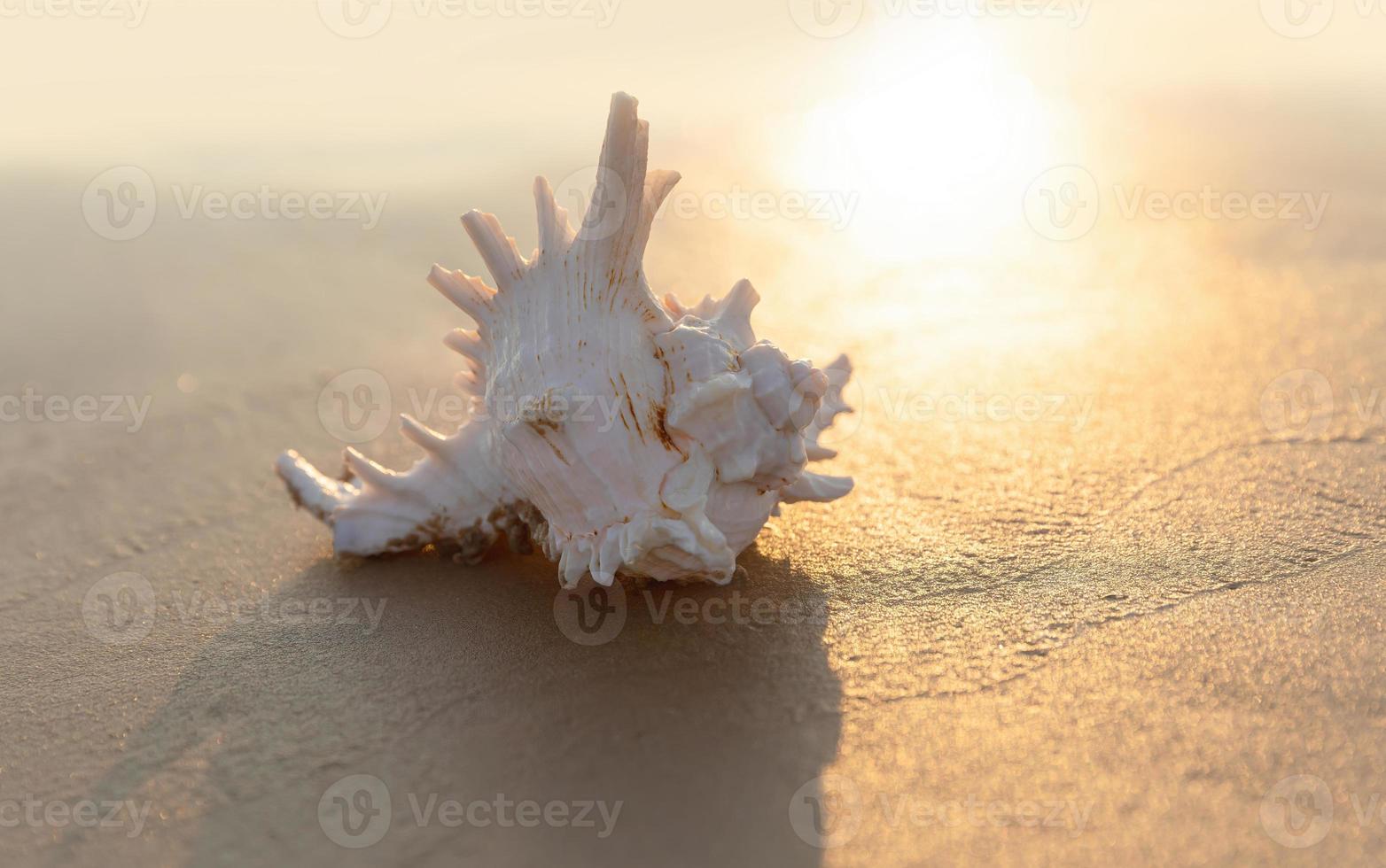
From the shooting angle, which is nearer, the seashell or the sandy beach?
the sandy beach

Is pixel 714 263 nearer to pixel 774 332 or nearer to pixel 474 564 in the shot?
pixel 774 332

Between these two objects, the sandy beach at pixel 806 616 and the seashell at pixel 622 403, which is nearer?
the sandy beach at pixel 806 616

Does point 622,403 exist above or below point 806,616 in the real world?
above

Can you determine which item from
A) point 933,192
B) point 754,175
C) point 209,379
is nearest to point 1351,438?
point 933,192
